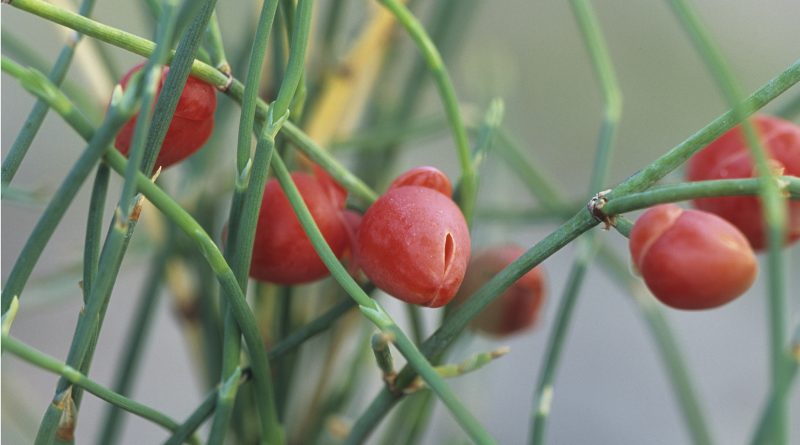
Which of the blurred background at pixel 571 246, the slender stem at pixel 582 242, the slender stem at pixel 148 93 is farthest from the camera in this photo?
the blurred background at pixel 571 246

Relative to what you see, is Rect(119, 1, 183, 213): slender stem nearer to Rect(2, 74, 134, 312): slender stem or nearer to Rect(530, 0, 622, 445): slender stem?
Rect(2, 74, 134, 312): slender stem

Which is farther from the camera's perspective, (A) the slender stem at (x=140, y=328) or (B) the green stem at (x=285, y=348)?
(A) the slender stem at (x=140, y=328)

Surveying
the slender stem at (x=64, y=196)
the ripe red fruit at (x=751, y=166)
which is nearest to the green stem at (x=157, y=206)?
the slender stem at (x=64, y=196)

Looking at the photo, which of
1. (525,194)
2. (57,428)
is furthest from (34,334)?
(57,428)

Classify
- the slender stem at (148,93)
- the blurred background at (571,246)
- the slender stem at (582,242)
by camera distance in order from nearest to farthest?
1. the slender stem at (148,93)
2. the slender stem at (582,242)
3. the blurred background at (571,246)

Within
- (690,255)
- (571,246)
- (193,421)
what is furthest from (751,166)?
(571,246)

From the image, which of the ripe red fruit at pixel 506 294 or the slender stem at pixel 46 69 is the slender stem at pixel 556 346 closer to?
the ripe red fruit at pixel 506 294

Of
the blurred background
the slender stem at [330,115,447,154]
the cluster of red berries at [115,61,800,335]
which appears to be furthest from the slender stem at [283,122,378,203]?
the blurred background
